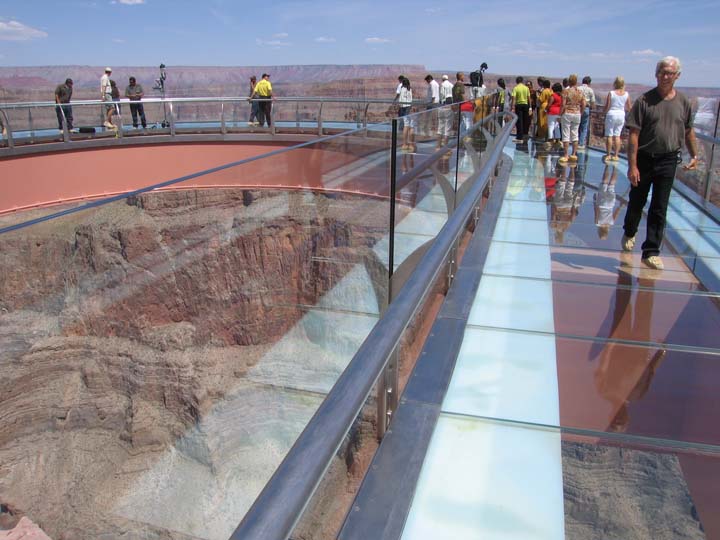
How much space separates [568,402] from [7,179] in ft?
52.3

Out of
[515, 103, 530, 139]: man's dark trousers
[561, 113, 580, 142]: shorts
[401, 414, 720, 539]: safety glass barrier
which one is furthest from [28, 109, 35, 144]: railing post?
[401, 414, 720, 539]: safety glass barrier

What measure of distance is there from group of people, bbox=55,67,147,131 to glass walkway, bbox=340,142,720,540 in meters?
14.3

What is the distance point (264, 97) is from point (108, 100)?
499 cm

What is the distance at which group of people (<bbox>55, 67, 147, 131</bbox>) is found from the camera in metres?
16.3

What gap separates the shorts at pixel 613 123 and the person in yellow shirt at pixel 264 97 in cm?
1204

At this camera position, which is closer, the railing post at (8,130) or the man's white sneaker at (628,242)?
the man's white sneaker at (628,242)

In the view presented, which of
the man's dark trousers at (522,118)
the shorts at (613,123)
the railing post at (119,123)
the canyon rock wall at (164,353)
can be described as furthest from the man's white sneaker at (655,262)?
the railing post at (119,123)

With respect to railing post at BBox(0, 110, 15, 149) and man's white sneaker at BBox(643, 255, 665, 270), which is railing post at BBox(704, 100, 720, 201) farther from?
railing post at BBox(0, 110, 15, 149)

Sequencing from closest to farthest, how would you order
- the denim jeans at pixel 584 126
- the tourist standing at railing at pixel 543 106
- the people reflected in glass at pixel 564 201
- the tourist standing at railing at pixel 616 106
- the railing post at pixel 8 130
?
the people reflected in glass at pixel 564 201 < the tourist standing at railing at pixel 616 106 < the denim jeans at pixel 584 126 < the tourist standing at railing at pixel 543 106 < the railing post at pixel 8 130

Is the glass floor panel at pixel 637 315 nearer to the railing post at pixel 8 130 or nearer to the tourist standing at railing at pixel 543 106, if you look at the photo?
the tourist standing at railing at pixel 543 106

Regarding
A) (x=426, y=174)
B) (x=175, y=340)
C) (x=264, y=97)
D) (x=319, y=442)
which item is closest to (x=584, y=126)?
(x=264, y=97)

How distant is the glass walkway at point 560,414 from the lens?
230cm

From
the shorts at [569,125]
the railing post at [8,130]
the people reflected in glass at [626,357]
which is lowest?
the people reflected in glass at [626,357]

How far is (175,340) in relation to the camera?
2.22 metres
